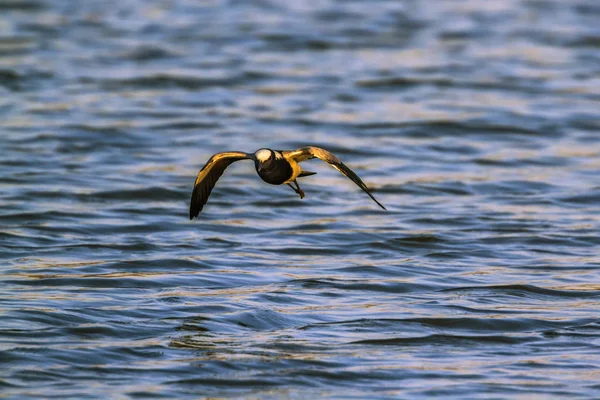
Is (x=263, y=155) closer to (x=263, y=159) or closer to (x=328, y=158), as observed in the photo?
(x=263, y=159)

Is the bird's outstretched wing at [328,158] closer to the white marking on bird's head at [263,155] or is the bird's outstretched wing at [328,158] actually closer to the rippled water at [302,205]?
the white marking on bird's head at [263,155]

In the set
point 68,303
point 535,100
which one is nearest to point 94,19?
point 535,100

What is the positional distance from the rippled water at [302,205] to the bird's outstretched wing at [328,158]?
1024 millimetres

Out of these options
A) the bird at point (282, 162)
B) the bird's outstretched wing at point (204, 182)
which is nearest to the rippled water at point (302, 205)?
the bird's outstretched wing at point (204, 182)

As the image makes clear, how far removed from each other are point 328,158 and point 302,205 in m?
4.54

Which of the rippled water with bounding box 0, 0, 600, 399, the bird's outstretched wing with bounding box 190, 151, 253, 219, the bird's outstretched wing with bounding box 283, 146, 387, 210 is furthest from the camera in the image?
the bird's outstretched wing with bounding box 190, 151, 253, 219

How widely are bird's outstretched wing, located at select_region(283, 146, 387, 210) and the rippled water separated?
3.36 feet

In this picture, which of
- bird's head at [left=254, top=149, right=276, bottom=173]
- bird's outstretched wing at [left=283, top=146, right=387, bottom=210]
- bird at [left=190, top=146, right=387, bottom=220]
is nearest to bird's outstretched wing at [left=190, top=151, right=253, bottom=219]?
bird at [left=190, top=146, right=387, bottom=220]

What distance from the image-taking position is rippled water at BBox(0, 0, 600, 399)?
7.47 metres

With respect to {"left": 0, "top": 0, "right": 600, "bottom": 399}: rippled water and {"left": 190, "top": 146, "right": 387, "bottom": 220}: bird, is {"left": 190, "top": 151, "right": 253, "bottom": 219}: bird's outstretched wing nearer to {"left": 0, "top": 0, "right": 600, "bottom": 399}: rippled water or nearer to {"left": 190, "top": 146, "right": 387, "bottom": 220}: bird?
{"left": 190, "top": 146, "right": 387, "bottom": 220}: bird

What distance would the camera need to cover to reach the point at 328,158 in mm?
7785

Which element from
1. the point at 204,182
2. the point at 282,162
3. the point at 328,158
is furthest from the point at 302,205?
the point at 328,158

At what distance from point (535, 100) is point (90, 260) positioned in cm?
902

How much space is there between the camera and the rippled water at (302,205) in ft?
24.5
